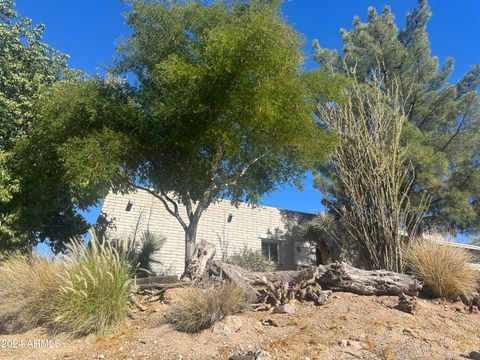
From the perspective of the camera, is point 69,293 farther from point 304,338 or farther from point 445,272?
point 445,272

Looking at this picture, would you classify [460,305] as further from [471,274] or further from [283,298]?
[283,298]

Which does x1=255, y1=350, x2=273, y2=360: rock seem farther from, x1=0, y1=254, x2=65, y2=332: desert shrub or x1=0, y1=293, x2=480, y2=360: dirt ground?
x1=0, y1=254, x2=65, y2=332: desert shrub

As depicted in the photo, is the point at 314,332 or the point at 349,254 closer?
the point at 314,332

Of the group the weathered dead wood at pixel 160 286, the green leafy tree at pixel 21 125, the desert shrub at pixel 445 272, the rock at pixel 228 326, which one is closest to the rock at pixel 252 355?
the rock at pixel 228 326

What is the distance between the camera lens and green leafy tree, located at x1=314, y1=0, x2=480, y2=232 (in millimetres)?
14355

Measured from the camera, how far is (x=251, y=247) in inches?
691

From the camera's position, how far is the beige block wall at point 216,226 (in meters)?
15.4

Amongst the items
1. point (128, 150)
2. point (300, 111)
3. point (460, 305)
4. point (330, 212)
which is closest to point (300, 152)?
point (300, 111)

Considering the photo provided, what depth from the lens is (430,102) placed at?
1562cm

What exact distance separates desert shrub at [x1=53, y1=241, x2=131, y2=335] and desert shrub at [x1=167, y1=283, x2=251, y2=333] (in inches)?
33.9

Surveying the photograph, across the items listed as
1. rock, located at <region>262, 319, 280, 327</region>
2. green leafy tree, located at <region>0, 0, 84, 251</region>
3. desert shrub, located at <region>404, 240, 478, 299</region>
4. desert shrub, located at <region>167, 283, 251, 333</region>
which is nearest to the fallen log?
desert shrub, located at <region>404, 240, 478, 299</region>

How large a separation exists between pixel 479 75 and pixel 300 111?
11217 mm

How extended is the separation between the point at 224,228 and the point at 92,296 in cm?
1169

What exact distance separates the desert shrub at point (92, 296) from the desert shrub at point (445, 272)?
473cm
